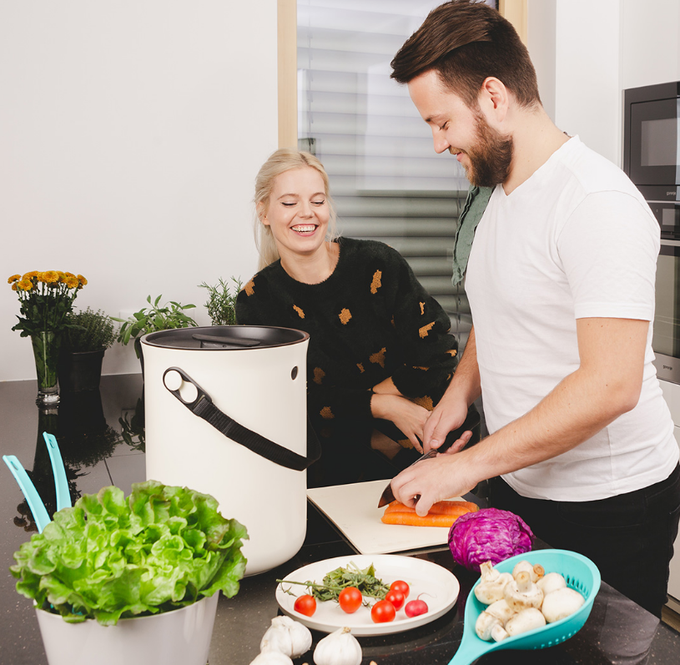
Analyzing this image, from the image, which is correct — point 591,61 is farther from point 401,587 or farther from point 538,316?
point 401,587

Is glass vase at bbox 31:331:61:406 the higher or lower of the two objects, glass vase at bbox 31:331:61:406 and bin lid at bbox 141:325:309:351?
the lower

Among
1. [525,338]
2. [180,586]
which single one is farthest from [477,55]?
[180,586]

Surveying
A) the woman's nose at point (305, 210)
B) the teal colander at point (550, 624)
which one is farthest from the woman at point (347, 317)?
the teal colander at point (550, 624)

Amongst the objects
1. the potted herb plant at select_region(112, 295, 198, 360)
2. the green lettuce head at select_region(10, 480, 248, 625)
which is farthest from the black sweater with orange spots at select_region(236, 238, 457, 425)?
the green lettuce head at select_region(10, 480, 248, 625)

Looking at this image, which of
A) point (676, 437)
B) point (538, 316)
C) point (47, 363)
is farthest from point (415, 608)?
point (676, 437)

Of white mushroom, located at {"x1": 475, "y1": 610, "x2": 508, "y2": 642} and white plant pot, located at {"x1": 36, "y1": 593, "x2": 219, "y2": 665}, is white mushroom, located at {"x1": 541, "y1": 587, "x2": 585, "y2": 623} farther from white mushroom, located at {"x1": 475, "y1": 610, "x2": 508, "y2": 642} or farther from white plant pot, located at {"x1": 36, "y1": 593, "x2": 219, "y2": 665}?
white plant pot, located at {"x1": 36, "y1": 593, "x2": 219, "y2": 665}

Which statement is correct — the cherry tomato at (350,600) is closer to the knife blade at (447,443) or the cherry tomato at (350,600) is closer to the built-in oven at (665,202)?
the knife blade at (447,443)

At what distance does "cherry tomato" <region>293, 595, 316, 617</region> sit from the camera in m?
0.69

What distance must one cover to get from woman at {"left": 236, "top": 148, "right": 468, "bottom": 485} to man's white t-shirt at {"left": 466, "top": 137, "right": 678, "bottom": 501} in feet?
1.43

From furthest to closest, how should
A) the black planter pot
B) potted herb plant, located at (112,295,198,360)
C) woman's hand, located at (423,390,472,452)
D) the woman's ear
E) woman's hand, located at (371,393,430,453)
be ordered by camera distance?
1. potted herb plant, located at (112,295,198,360)
2. the black planter pot
3. the woman's ear
4. woman's hand, located at (371,393,430,453)
5. woman's hand, located at (423,390,472,452)

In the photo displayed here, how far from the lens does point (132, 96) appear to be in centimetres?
220

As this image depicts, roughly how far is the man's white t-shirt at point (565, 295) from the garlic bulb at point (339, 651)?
1.68 ft

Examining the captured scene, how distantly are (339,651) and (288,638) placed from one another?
0.05m

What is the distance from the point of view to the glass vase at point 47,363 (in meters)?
1.85
